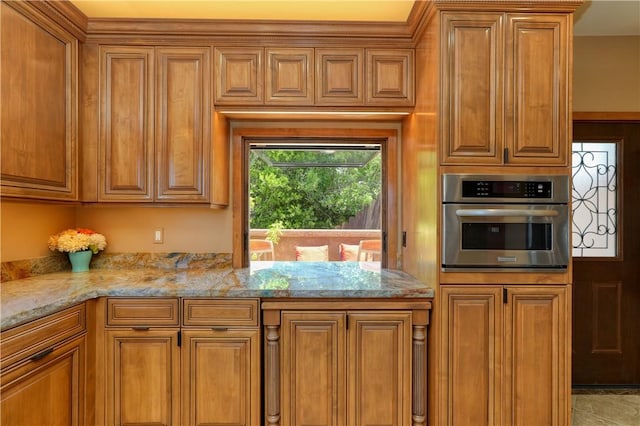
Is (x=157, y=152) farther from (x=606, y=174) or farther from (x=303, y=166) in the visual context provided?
(x=606, y=174)

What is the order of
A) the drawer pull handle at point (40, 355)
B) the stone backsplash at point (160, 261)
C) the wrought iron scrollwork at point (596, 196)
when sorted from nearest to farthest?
the drawer pull handle at point (40, 355) < the stone backsplash at point (160, 261) < the wrought iron scrollwork at point (596, 196)

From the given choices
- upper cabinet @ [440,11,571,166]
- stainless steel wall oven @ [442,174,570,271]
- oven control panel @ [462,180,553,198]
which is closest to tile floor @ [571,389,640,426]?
stainless steel wall oven @ [442,174,570,271]

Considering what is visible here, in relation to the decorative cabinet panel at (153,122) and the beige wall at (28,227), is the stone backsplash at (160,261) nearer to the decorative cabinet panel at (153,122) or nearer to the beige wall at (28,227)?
the beige wall at (28,227)

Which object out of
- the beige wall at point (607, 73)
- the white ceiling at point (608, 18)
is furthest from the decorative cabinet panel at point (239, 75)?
the beige wall at point (607, 73)

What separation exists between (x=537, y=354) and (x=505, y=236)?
644 millimetres

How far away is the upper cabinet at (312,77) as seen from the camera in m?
2.22

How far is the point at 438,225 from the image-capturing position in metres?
1.83

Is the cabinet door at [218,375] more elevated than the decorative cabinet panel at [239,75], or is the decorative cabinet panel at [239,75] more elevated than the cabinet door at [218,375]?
the decorative cabinet panel at [239,75]

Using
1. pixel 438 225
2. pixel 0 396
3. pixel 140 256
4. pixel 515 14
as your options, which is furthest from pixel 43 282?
pixel 515 14

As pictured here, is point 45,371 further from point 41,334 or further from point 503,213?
point 503,213

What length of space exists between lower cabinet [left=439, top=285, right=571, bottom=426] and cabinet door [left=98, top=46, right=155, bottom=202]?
2004mm

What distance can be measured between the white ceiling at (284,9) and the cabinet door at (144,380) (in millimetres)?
1902

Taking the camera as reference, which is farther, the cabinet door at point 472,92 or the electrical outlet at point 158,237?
the electrical outlet at point 158,237

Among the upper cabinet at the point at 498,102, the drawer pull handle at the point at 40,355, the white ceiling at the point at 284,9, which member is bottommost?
the drawer pull handle at the point at 40,355
